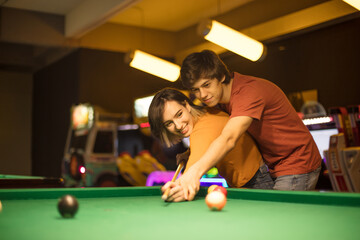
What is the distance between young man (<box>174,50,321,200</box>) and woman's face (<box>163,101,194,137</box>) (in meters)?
0.15

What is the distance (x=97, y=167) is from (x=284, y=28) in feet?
12.3

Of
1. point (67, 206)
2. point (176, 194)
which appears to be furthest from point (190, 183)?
point (67, 206)

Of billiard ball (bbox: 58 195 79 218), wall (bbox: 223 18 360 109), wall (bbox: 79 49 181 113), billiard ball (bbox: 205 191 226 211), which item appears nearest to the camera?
billiard ball (bbox: 58 195 79 218)

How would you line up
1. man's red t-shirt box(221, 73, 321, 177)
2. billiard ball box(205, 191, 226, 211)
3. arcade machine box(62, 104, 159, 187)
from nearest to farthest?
billiard ball box(205, 191, 226, 211), man's red t-shirt box(221, 73, 321, 177), arcade machine box(62, 104, 159, 187)

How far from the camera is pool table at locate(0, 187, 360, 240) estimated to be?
1.22m

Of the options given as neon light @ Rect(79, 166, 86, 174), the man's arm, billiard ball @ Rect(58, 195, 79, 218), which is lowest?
neon light @ Rect(79, 166, 86, 174)

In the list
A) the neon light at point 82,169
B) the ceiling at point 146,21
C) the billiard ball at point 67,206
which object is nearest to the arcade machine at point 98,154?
the neon light at point 82,169

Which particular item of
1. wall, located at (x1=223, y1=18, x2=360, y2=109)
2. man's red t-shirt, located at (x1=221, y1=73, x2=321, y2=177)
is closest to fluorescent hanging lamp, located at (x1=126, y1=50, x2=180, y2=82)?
wall, located at (x1=223, y1=18, x2=360, y2=109)

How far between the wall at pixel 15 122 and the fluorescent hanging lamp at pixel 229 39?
762 cm

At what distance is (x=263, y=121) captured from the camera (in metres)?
2.44

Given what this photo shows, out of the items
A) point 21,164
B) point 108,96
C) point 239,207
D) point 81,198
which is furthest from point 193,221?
point 21,164

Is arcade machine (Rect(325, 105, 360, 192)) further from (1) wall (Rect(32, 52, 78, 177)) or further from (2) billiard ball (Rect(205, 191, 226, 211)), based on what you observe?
(1) wall (Rect(32, 52, 78, 177))

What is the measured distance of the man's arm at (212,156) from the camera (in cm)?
204

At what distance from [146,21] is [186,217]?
7.25m
